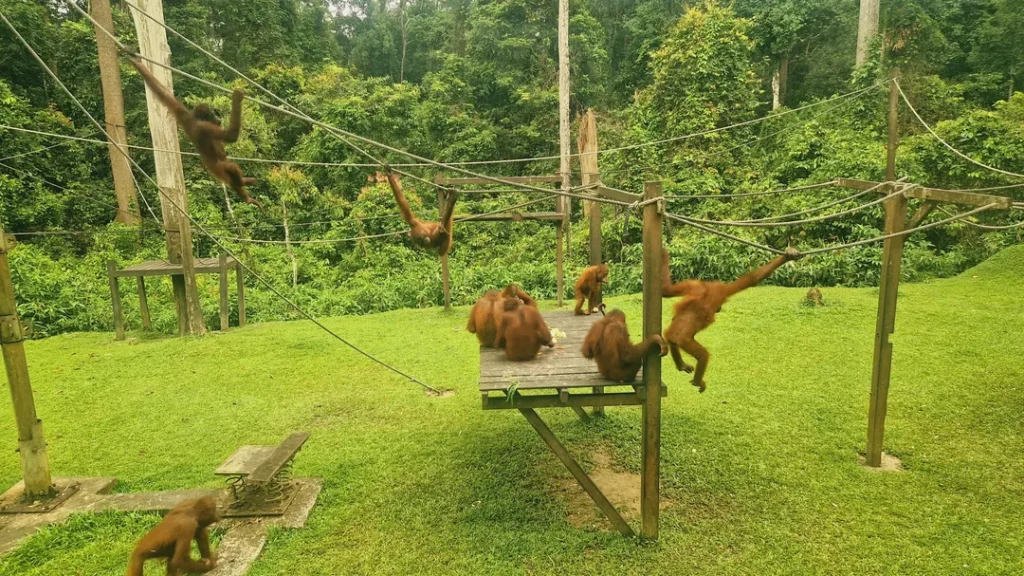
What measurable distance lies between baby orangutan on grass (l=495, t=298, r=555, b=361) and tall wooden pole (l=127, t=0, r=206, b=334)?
6374 mm

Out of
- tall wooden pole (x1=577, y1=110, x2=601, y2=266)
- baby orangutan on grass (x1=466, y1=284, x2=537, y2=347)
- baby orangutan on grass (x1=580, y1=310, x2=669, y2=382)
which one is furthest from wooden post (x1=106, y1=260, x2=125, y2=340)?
baby orangutan on grass (x1=580, y1=310, x2=669, y2=382)

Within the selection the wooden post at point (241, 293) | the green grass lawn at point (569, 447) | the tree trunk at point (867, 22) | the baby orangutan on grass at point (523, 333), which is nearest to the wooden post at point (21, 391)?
the green grass lawn at point (569, 447)

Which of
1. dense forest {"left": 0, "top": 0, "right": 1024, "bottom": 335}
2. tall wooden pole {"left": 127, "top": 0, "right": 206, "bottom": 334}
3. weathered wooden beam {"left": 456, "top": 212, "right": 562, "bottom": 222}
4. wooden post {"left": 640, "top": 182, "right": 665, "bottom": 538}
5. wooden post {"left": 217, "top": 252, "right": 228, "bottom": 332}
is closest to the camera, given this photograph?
wooden post {"left": 640, "top": 182, "right": 665, "bottom": 538}

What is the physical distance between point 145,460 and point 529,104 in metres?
17.4

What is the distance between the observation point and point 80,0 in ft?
62.1

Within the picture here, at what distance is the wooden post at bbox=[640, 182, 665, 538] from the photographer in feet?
12.4

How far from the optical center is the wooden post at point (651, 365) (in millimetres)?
3771

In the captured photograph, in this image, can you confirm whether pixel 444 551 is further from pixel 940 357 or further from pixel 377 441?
pixel 940 357

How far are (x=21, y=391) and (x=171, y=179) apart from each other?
18.1 feet

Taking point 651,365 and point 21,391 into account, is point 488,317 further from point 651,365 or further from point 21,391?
point 21,391

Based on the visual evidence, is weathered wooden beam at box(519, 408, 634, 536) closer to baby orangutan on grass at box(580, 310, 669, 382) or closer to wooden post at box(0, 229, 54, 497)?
baby orangutan on grass at box(580, 310, 669, 382)

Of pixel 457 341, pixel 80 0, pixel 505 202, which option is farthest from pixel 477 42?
pixel 457 341

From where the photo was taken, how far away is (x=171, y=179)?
29.9 feet

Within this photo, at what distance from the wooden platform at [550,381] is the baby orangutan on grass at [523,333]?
8 cm
